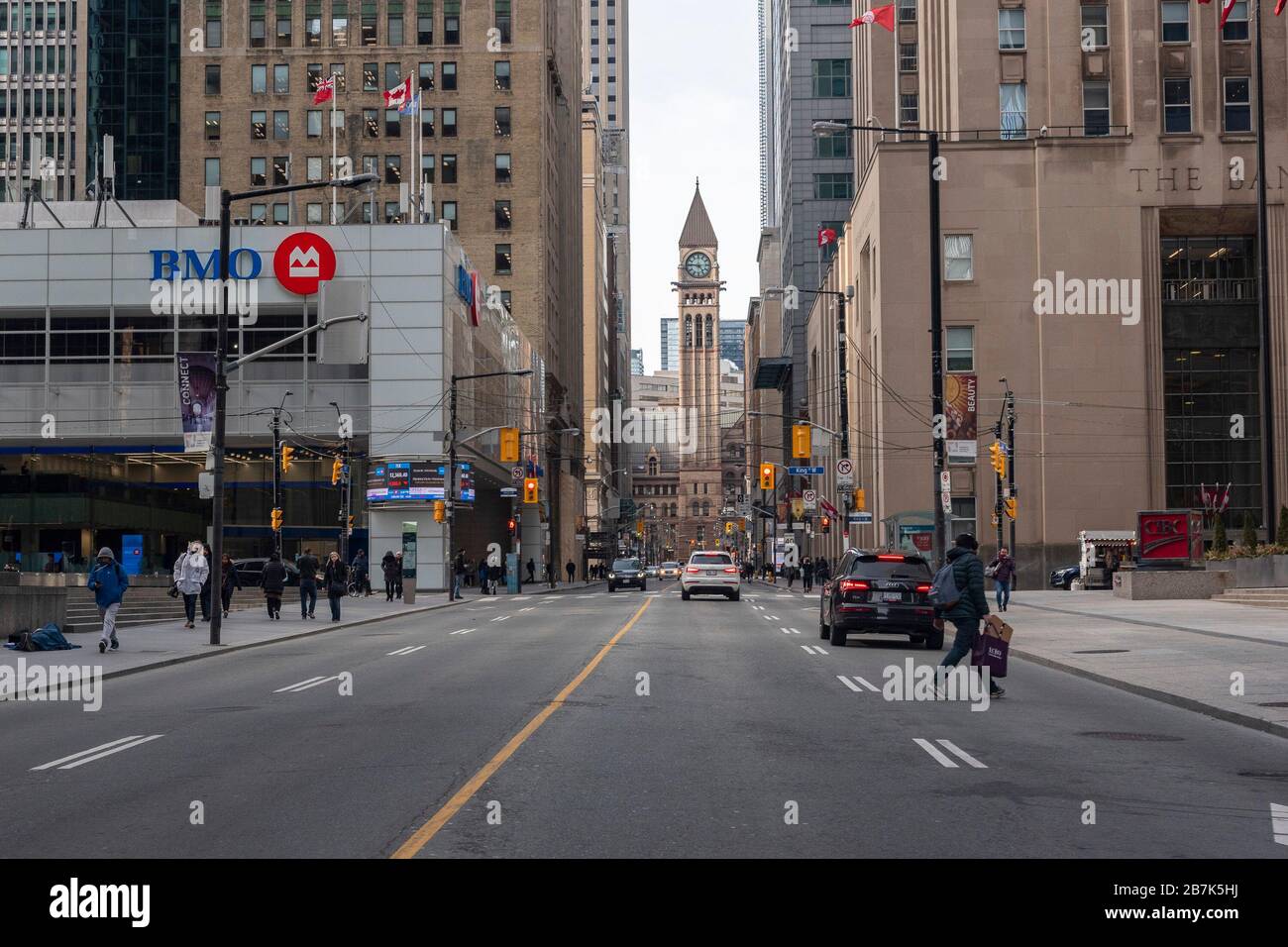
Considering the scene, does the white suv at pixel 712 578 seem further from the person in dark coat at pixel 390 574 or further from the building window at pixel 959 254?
the building window at pixel 959 254

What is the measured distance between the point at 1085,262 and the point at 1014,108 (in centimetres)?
813

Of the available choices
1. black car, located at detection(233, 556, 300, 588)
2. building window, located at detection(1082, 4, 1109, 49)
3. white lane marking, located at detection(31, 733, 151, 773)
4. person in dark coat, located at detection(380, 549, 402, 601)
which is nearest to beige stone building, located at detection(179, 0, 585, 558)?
black car, located at detection(233, 556, 300, 588)

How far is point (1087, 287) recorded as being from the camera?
60250 mm

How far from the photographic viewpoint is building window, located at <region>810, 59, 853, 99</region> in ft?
388

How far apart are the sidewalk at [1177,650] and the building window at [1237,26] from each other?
3340 cm

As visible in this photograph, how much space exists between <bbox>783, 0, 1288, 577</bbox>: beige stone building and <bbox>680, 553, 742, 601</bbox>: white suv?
13027mm

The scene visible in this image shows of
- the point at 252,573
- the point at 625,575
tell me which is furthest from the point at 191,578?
the point at 625,575

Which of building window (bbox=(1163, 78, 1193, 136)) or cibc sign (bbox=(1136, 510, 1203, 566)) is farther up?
building window (bbox=(1163, 78, 1193, 136))

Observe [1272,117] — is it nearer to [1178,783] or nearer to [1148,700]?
[1148,700]

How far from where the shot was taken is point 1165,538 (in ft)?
135

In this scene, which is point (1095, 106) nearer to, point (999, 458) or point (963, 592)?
point (999, 458)

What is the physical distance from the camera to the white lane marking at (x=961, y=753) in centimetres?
1130

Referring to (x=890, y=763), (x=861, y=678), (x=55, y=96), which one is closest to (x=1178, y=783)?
(x=890, y=763)

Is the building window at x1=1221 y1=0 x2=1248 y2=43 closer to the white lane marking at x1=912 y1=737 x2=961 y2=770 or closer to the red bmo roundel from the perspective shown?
the red bmo roundel
